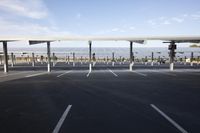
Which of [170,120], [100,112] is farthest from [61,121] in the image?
[170,120]

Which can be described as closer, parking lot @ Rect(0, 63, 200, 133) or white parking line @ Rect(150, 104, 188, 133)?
white parking line @ Rect(150, 104, 188, 133)

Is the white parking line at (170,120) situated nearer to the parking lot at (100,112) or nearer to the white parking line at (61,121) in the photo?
the parking lot at (100,112)

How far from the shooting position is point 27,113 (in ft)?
28.0

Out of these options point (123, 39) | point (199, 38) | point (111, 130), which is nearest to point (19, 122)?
point (111, 130)

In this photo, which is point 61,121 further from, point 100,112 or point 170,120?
point 170,120

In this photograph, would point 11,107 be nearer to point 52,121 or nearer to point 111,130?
point 52,121

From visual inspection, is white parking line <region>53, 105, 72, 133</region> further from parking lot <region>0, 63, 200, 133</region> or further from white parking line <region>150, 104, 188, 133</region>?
white parking line <region>150, 104, 188, 133</region>

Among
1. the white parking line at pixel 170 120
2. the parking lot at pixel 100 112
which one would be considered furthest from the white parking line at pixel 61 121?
the white parking line at pixel 170 120

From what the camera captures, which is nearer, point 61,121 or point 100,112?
point 61,121

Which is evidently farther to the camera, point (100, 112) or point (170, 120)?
point (100, 112)

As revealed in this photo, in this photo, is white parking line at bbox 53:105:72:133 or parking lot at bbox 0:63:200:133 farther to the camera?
parking lot at bbox 0:63:200:133

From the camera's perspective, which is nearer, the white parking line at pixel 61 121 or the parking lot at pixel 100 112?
the white parking line at pixel 61 121

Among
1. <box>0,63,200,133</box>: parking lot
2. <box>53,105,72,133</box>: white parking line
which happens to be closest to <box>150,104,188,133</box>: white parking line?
<box>0,63,200,133</box>: parking lot

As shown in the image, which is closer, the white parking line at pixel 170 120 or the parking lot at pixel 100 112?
the white parking line at pixel 170 120
